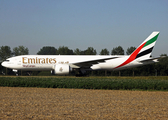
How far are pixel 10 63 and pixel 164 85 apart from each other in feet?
67.5

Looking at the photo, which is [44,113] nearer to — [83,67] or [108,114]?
[108,114]

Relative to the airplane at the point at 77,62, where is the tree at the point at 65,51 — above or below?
above

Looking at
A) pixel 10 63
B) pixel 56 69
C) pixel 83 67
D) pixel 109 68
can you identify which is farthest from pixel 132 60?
pixel 10 63

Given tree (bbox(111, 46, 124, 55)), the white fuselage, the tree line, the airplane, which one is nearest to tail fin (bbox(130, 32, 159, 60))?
the airplane

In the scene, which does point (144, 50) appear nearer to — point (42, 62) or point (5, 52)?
point (42, 62)

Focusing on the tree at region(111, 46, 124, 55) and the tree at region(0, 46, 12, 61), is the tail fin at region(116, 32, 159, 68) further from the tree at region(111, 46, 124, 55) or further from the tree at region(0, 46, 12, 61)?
the tree at region(0, 46, 12, 61)

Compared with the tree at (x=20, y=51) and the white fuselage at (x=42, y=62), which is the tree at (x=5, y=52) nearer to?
the tree at (x=20, y=51)

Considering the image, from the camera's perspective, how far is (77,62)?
29672 millimetres

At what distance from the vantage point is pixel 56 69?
1125 inches

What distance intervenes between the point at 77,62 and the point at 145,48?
33.4 feet

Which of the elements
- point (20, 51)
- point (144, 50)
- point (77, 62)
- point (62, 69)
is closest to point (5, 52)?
point (20, 51)

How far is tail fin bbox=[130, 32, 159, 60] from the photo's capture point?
3195cm

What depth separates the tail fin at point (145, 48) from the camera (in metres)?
32.0

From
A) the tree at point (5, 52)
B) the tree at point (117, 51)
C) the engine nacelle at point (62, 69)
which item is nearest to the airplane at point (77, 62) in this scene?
the engine nacelle at point (62, 69)
